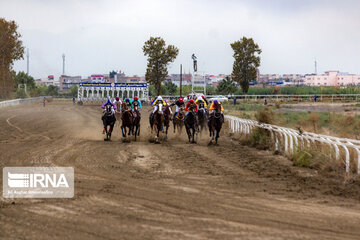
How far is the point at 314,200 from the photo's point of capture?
7.50 m

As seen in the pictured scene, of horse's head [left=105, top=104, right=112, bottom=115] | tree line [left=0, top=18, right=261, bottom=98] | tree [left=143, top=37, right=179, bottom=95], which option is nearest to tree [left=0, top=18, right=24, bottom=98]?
tree line [left=0, top=18, right=261, bottom=98]

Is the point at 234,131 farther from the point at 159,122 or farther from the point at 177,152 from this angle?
the point at 177,152

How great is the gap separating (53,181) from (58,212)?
2384mm

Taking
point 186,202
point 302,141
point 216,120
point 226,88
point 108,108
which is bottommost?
A: point 186,202

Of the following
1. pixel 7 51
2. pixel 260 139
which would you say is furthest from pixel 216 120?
pixel 7 51

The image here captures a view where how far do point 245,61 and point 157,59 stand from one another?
1373 cm

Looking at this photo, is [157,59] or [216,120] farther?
[157,59]

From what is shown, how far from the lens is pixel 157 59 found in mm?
70250

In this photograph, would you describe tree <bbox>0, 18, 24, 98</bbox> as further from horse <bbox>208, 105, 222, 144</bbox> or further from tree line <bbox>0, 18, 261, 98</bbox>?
horse <bbox>208, 105, 222, 144</bbox>

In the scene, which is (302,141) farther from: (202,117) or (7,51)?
(7,51)

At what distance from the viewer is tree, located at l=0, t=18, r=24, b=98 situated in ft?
177

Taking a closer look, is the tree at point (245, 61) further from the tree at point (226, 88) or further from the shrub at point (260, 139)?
the shrub at point (260, 139)

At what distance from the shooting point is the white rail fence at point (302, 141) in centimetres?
999

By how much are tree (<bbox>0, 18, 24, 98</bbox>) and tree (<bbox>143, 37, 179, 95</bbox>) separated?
19014 mm
